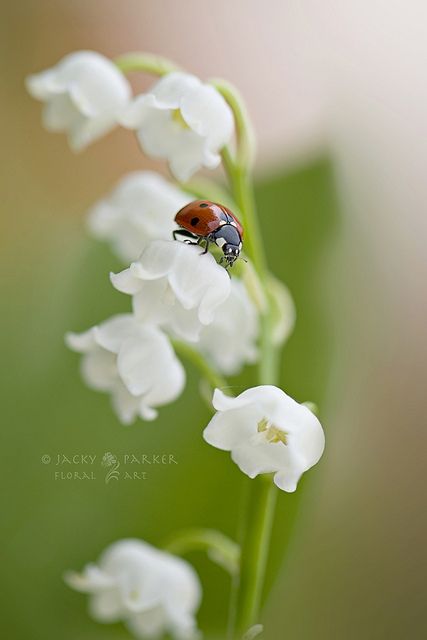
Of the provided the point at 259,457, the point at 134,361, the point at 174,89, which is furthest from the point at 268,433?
the point at 174,89

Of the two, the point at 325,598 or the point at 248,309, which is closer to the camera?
the point at 248,309

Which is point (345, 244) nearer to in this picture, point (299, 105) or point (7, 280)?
point (7, 280)

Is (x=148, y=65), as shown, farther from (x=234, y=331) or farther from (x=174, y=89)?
(x=234, y=331)

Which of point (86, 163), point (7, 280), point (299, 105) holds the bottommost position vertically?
point (7, 280)

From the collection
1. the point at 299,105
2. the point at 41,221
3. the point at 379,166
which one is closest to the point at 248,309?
the point at 379,166

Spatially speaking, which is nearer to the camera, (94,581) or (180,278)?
(180,278)

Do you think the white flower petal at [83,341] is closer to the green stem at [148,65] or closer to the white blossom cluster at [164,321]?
the white blossom cluster at [164,321]
